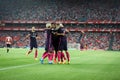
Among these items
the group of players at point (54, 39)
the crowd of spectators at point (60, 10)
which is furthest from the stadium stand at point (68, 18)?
the group of players at point (54, 39)

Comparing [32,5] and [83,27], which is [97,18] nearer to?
[83,27]

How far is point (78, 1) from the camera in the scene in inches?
2805

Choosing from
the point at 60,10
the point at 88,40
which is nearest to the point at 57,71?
the point at 88,40

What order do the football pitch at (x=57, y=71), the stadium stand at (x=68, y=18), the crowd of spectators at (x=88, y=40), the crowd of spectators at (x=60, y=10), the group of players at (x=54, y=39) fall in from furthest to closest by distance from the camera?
the crowd of spectators at (x=60, y=10) → the stadium stand at (x=68, y=18) → the crowd of spectators at (x=88, y=40) → the group of players at (x=54, y=39) → the football pitch at (x=57, y=71)

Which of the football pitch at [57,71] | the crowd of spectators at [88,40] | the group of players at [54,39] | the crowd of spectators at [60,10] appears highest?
the crowd of spectators at [60,10]

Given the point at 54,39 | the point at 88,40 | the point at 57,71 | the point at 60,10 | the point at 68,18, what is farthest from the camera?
the point at 68,18

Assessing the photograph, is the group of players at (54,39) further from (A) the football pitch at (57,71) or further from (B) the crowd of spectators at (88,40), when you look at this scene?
(B) the crowd of spectators at (88,40)

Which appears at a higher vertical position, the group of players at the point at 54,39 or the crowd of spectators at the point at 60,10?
the crowd of spectators at the point at 60,10

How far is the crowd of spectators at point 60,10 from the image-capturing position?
68.7 metres

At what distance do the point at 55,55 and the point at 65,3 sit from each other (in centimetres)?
5452

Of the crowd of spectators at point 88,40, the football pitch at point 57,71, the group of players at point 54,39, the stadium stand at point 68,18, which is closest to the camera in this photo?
the football pitch at point 57,71

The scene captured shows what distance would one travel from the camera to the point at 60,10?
2778 inches

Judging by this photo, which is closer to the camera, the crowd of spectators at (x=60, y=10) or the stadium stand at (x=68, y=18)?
the stadium stand at (x=68, y=18)

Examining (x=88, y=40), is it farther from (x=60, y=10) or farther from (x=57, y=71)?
(x=57, y=71)
